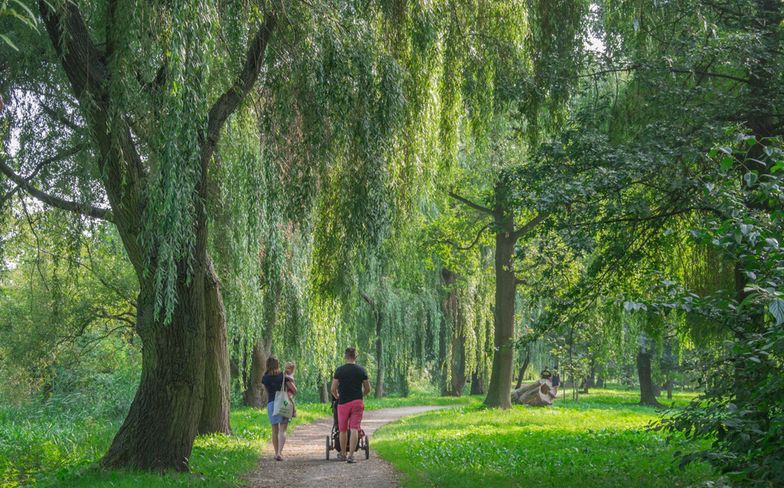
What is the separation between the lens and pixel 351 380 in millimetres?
11195

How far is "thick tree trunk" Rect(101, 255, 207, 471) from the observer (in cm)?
897

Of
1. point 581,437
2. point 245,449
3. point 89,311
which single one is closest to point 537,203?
point 245,449

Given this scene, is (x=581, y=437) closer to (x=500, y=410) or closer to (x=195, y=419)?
(x=500, y=410)

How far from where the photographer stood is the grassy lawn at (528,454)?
355 inches

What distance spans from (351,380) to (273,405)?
1.41 m

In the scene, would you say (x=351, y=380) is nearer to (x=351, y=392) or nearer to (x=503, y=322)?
(x=351, y=392)

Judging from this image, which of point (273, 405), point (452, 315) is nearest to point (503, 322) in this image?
point (452, 315)

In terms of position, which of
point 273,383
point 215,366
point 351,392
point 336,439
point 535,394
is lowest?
point 336,439

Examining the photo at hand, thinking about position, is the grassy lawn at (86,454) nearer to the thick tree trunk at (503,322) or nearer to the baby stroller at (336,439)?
the baby stroller at (336,439)

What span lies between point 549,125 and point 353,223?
132 inches

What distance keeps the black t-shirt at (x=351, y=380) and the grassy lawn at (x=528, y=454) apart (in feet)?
3.71

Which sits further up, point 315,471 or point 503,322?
point 503,322

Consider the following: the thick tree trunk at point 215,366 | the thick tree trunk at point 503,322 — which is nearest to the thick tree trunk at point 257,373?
the thick tree trunk at point 503,322

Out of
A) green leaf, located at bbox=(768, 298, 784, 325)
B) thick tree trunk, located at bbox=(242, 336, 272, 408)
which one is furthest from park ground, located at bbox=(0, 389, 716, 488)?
thick tree trunk, located at bbox=(242, 336, 272, 408)
